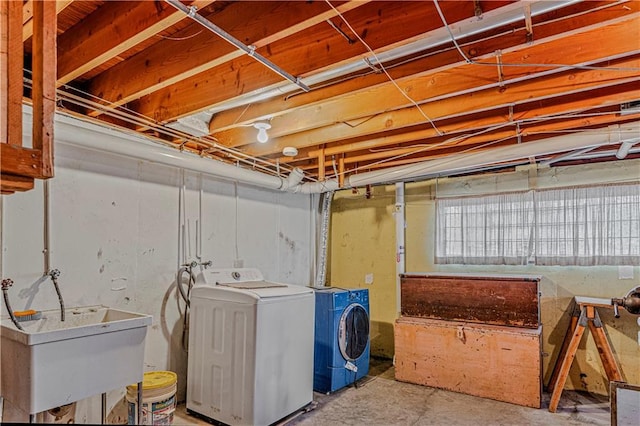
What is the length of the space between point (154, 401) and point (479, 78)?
2.80 meters

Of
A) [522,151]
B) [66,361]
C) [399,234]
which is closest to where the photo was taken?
[66,361]

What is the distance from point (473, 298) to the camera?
3.63m

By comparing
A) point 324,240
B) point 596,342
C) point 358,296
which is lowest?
point 596,342

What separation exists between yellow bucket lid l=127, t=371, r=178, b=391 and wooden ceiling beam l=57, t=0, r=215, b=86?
6.27 feet

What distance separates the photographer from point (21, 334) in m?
1.82

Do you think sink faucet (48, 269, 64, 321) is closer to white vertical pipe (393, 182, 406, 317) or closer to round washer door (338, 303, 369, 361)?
round washer door (338, 303, 369, 361)

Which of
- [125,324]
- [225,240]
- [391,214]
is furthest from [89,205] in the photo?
[391,214]

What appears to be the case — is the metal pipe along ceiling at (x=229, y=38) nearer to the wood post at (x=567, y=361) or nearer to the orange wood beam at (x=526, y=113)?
the orange wood beam at (x=526, y=113)

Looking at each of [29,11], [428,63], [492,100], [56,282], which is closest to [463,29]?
[428,63]

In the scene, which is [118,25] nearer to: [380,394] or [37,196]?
[37,196]

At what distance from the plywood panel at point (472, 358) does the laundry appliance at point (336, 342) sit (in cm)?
43

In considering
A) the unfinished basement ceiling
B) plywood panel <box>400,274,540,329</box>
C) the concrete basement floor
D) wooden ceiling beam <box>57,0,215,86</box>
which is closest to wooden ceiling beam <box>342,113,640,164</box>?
the unfinished basement ceiling

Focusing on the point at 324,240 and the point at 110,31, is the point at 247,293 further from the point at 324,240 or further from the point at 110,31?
the point at 324,240

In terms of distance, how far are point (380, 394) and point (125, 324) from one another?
232 cm
